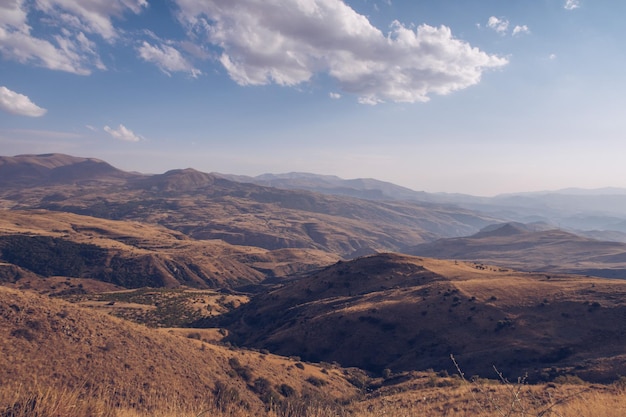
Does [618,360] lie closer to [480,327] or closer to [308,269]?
[480,327]

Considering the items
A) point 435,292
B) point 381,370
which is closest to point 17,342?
point 381,370

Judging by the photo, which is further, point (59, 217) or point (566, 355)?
point (59, 217)

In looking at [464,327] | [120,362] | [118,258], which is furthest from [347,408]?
[118,258]

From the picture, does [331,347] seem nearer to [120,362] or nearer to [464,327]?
[464,327]

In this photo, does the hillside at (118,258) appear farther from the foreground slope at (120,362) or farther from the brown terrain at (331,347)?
the foreground slope at (120,362)

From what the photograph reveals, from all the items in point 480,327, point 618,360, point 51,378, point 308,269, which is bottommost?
point 308,269
